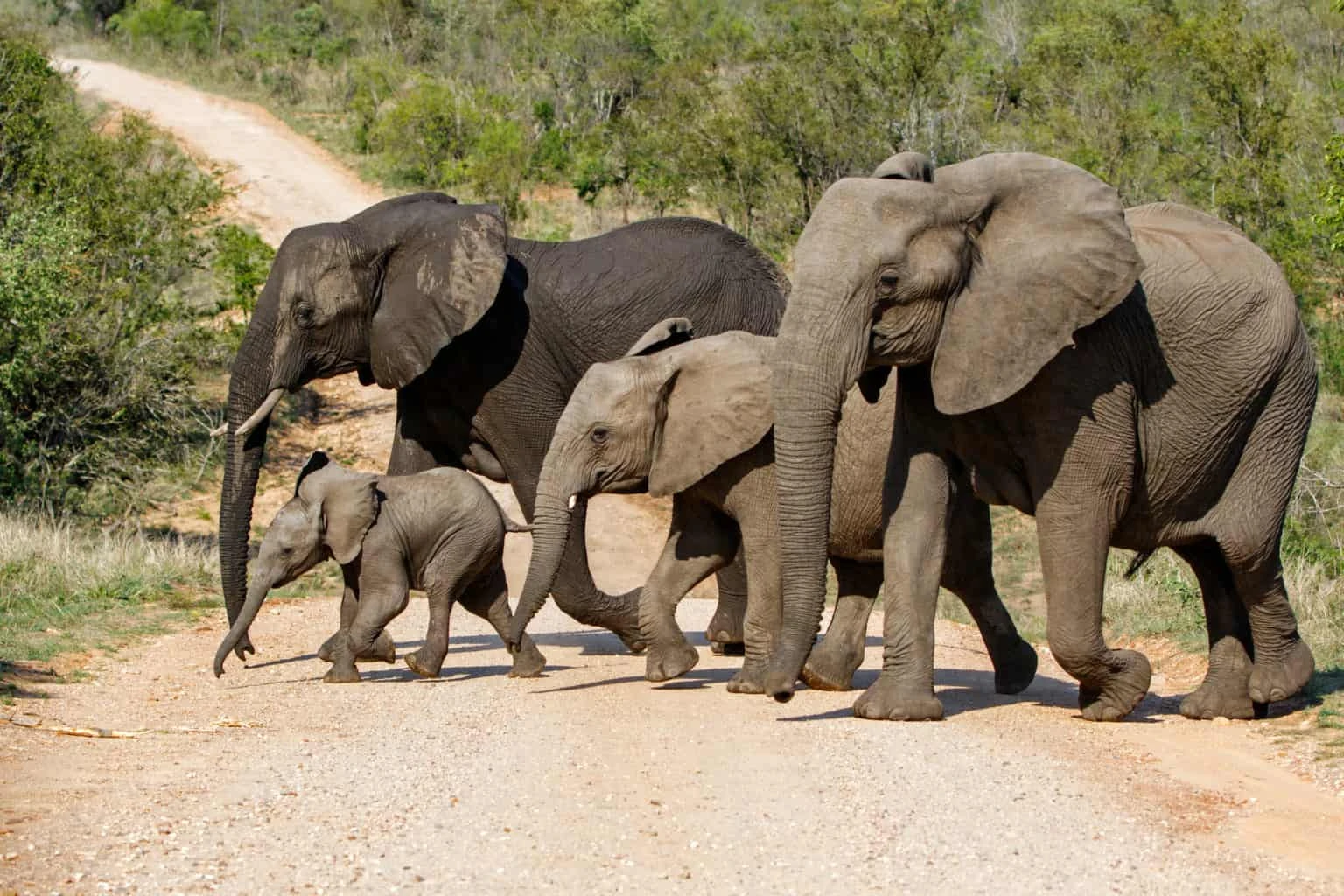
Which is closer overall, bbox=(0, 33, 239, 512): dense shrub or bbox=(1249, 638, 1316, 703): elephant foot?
bbox=(1249, 638, 1316, 703): elephant foot

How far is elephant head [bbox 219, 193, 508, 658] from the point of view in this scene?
11.5 meters

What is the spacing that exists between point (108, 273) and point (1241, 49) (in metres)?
14.3

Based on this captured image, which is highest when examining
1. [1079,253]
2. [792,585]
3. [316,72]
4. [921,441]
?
[316,72]

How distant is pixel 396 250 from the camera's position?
1183cm

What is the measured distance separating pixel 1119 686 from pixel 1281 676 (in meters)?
0.88

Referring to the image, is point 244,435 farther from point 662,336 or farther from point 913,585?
point 913,585

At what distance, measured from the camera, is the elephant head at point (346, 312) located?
11484 mm

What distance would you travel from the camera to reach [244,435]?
11617 mm

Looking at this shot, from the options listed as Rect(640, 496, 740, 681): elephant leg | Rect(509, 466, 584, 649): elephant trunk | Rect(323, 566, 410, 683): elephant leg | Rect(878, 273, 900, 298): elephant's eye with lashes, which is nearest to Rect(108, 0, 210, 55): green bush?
Rect(323, 566, 410, 683): elephant leg

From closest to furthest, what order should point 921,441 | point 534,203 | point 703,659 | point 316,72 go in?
point 921,441, point 703,659, point 534,203, point 316,72

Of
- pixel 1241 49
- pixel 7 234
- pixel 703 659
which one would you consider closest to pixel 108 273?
pixel 7 234

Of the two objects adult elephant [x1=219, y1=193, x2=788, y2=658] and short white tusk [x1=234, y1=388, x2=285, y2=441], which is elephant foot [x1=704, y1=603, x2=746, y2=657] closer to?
adult elephant [x1=219, y1=193, x2=788, y2=658]

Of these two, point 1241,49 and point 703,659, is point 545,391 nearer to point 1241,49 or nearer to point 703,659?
point 703,659

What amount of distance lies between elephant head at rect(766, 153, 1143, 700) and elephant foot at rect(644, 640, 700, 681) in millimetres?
1670
